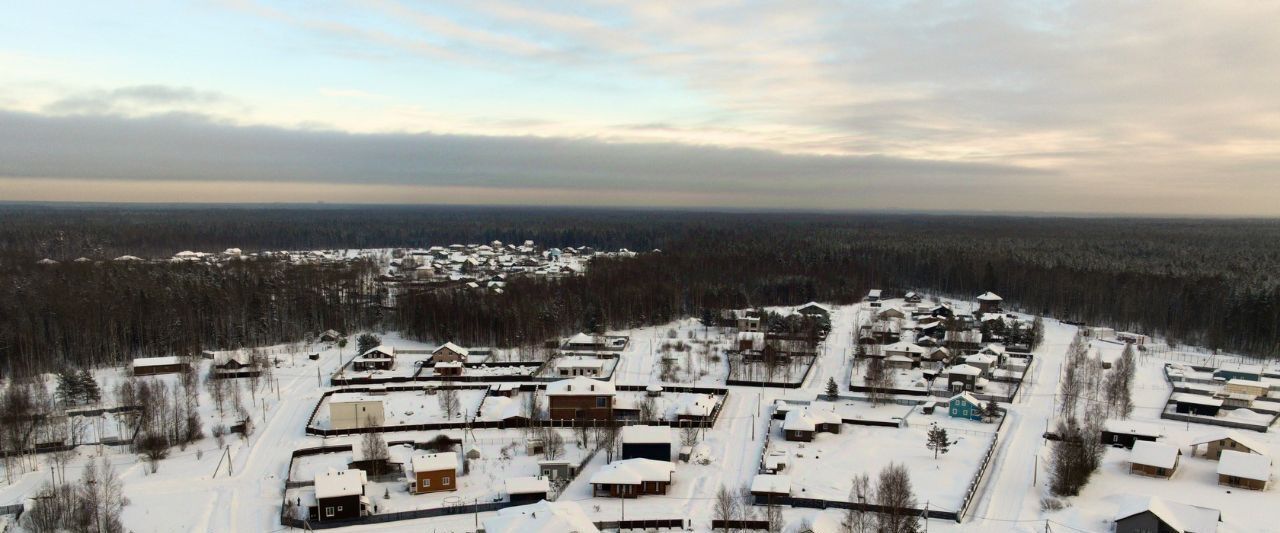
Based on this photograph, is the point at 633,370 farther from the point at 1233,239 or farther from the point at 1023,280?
the point at 1233,239

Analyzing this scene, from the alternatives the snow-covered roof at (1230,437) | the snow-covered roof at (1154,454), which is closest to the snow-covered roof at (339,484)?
the snow-covered roof at (1154,454)

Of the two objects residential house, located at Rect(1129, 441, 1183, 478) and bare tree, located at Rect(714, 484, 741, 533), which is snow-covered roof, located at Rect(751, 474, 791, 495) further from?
residential house, located at Rect(1129, 441, 1183, 478)

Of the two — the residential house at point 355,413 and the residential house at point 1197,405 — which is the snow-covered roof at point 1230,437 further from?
the residential house at point 355,413

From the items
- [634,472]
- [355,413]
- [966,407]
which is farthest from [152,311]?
[966,407]

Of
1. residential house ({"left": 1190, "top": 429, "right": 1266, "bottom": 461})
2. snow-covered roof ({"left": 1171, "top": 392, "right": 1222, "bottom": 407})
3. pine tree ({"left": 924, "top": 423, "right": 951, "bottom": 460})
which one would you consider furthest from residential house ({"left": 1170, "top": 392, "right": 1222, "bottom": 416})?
pine tree ({"left": 924, "top": 423, "right": 951, "bottom": 460})

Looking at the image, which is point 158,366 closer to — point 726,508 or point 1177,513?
point 726,508

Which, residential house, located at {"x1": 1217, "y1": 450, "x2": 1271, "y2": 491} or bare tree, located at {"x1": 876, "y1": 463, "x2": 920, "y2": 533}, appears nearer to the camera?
bare tree, located at {"x1": 876, "y1": 463, "x2": 920, "y2": 533}
